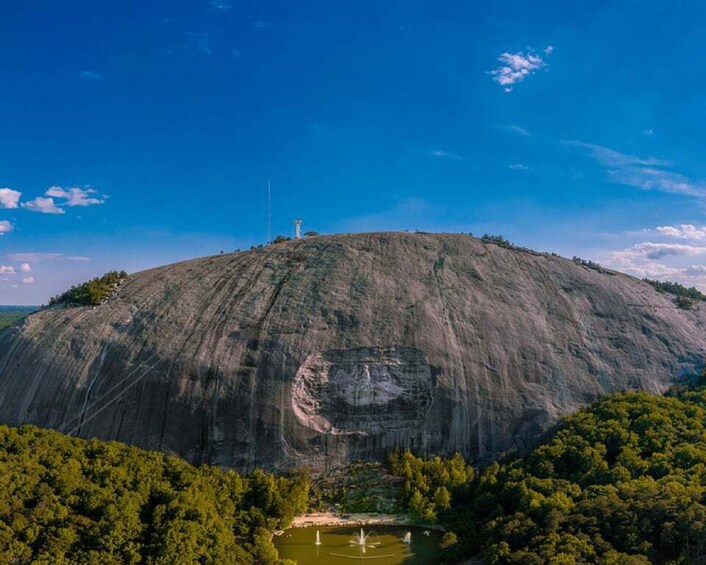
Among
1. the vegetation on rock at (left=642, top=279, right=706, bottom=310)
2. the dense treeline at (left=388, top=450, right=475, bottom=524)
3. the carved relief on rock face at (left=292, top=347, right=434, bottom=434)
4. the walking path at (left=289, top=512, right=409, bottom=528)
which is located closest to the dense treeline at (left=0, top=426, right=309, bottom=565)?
the walking path at (left=289, top=512, right=409, bottom=528)

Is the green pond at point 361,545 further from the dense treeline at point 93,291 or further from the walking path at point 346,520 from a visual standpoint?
the dense treeline at point 93,291

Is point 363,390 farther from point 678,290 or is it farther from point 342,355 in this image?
point 678,290

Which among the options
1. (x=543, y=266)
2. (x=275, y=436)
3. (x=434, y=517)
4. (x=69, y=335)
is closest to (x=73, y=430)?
(x=69, y=335)

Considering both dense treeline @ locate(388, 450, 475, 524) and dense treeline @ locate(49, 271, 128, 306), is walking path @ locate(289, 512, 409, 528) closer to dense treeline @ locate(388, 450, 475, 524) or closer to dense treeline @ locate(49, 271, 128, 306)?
dense treeline @ locate(388, 450, 475, 524)

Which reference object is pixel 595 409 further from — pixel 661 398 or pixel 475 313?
pixel 475 313

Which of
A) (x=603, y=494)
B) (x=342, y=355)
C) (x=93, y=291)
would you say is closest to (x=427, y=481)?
(x=603, y=494)

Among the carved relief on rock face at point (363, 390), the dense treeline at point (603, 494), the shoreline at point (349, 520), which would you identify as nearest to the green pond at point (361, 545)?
the shoreline at point (349, 520)
